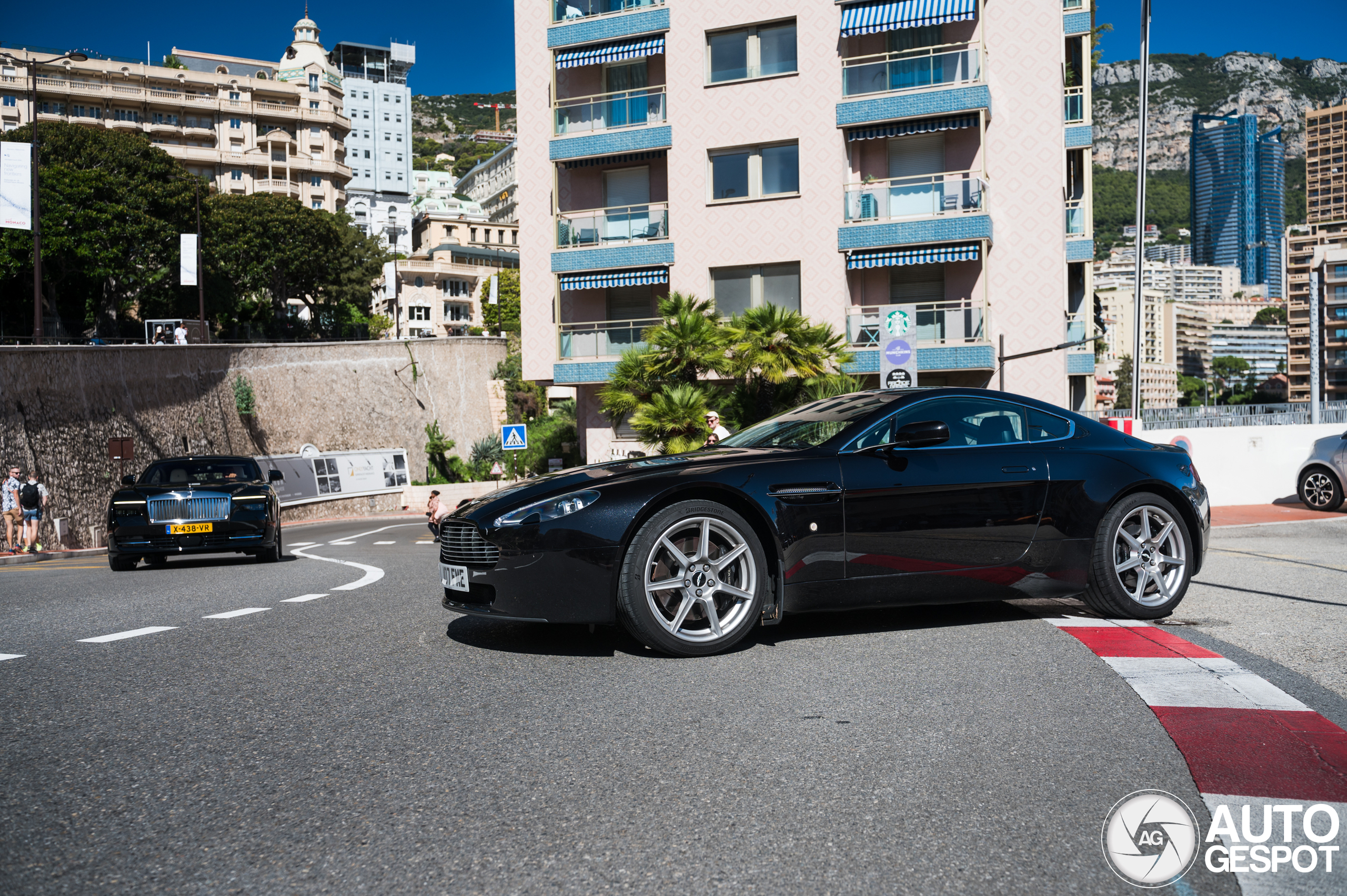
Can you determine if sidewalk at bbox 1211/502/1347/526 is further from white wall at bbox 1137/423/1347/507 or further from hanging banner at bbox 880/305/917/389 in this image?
hanging banner at bbox 880/305/917/389

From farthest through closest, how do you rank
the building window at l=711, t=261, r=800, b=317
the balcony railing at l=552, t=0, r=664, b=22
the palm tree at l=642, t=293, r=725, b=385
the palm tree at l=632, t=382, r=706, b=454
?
the balcony railing at l=552, t=0, r=664, b=22, the building window at l=711, t=261, r=800, b=317, the palm tree at l=642, t=293, r=725, b=385, the palm tree at l=632, t=382, r=706, b=454

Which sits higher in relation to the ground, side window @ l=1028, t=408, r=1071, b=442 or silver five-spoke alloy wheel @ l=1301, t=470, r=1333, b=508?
side window @ l=1028, t=408, r=1071, b=442

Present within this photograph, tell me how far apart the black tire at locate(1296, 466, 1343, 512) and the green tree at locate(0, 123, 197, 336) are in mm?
50100

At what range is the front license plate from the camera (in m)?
5.15

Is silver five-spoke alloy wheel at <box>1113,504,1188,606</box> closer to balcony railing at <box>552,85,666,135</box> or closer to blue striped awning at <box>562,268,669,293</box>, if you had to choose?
blue striped awning at <box>562,268,669,293</box>

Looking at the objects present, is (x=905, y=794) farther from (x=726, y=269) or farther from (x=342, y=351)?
(x=342, y=351)

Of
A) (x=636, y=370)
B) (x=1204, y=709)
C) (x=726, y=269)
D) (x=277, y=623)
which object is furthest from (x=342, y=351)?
(x=1204, y=709)

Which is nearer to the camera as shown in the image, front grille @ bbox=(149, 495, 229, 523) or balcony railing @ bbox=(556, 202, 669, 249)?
front grille @ bbox=(149, 495, 229, 523)

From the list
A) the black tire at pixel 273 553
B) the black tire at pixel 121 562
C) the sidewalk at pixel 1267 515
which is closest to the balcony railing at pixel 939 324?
the sidewalk at pixel 1267 515

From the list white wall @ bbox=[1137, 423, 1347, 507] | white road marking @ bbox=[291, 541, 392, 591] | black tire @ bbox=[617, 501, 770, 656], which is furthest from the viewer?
white wall @ bbox=[1137, 423, 1347, 507]

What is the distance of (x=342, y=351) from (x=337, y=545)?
2986 centimetres

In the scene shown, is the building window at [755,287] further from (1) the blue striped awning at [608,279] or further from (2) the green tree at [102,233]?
(2) the green tree at [102,233]

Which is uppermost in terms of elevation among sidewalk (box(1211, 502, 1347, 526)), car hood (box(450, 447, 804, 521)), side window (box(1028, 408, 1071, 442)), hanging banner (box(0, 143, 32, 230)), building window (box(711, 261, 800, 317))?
hanging banner (box(0, 143, 32, 230))

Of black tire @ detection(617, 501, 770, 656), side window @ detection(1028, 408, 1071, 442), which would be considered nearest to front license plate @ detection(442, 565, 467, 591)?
black tire @ detection(617, 501, 770, 656)
